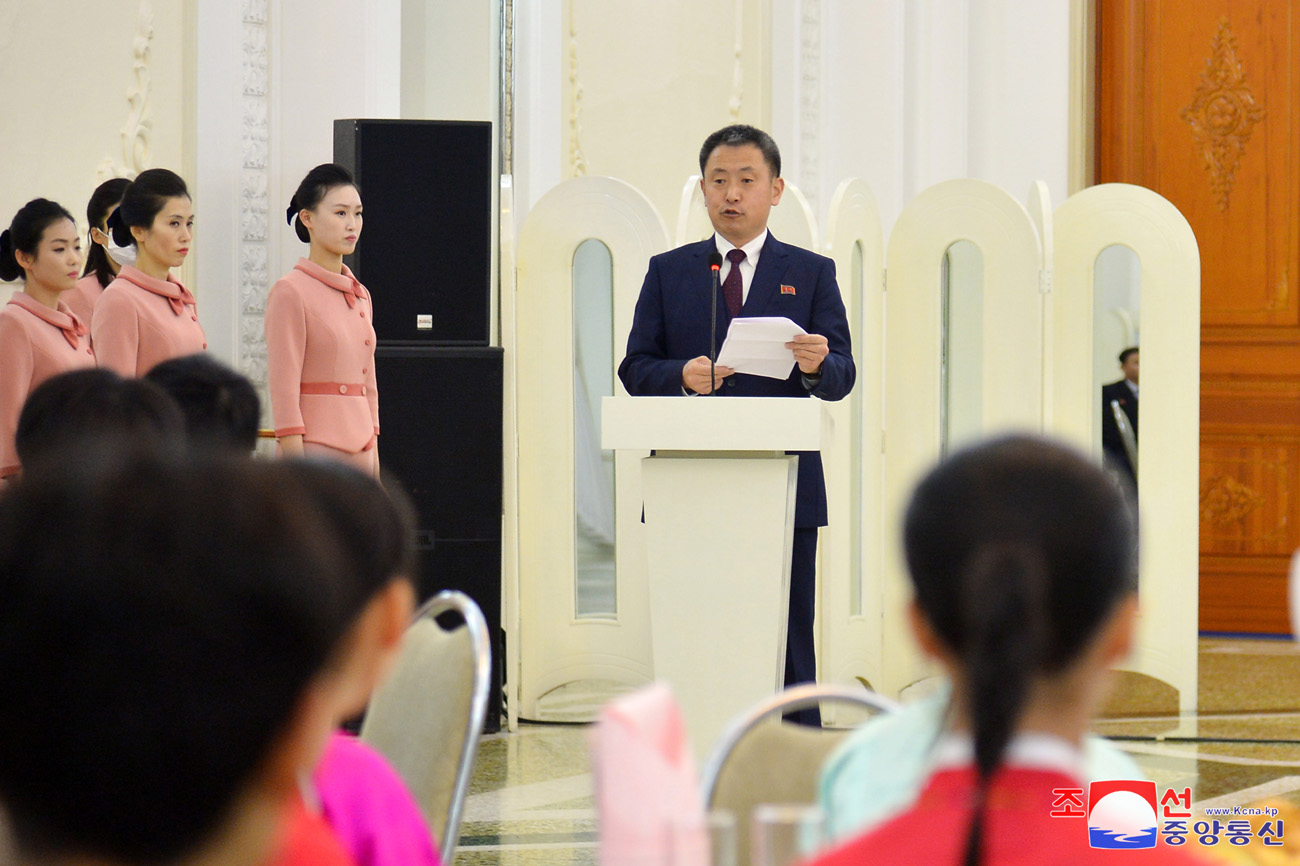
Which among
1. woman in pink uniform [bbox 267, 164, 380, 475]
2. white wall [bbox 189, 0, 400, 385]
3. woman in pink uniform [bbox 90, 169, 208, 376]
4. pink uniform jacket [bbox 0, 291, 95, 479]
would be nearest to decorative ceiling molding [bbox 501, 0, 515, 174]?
white wall [bbox 189, 0, 400, 385]

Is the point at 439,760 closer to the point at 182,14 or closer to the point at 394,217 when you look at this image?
the point at 394,217

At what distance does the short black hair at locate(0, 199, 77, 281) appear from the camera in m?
3.51

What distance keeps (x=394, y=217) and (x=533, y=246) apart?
17.8 inches

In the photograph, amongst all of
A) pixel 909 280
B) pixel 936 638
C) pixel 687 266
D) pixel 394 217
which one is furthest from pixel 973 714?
pixel 909 280

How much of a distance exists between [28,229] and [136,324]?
0.35m

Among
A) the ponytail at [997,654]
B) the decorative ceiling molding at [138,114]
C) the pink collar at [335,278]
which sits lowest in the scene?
the ponytail at [997,654]

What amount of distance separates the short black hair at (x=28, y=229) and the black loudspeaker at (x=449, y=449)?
96 centimetres

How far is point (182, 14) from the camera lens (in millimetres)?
4699

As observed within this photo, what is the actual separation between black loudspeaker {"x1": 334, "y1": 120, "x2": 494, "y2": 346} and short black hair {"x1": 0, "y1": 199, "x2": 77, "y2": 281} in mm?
898

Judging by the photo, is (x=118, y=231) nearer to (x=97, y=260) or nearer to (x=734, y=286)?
(x=97, y=260)

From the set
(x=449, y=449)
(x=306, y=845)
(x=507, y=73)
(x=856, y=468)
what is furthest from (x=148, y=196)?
(x=306, y=845)

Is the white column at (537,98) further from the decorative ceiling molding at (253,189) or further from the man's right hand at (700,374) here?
the man's right hand at (700,374)

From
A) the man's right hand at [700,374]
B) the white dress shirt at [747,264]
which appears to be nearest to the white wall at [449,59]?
the white dress shirt at [747,264]

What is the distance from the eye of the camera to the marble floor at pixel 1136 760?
3.13 meters
